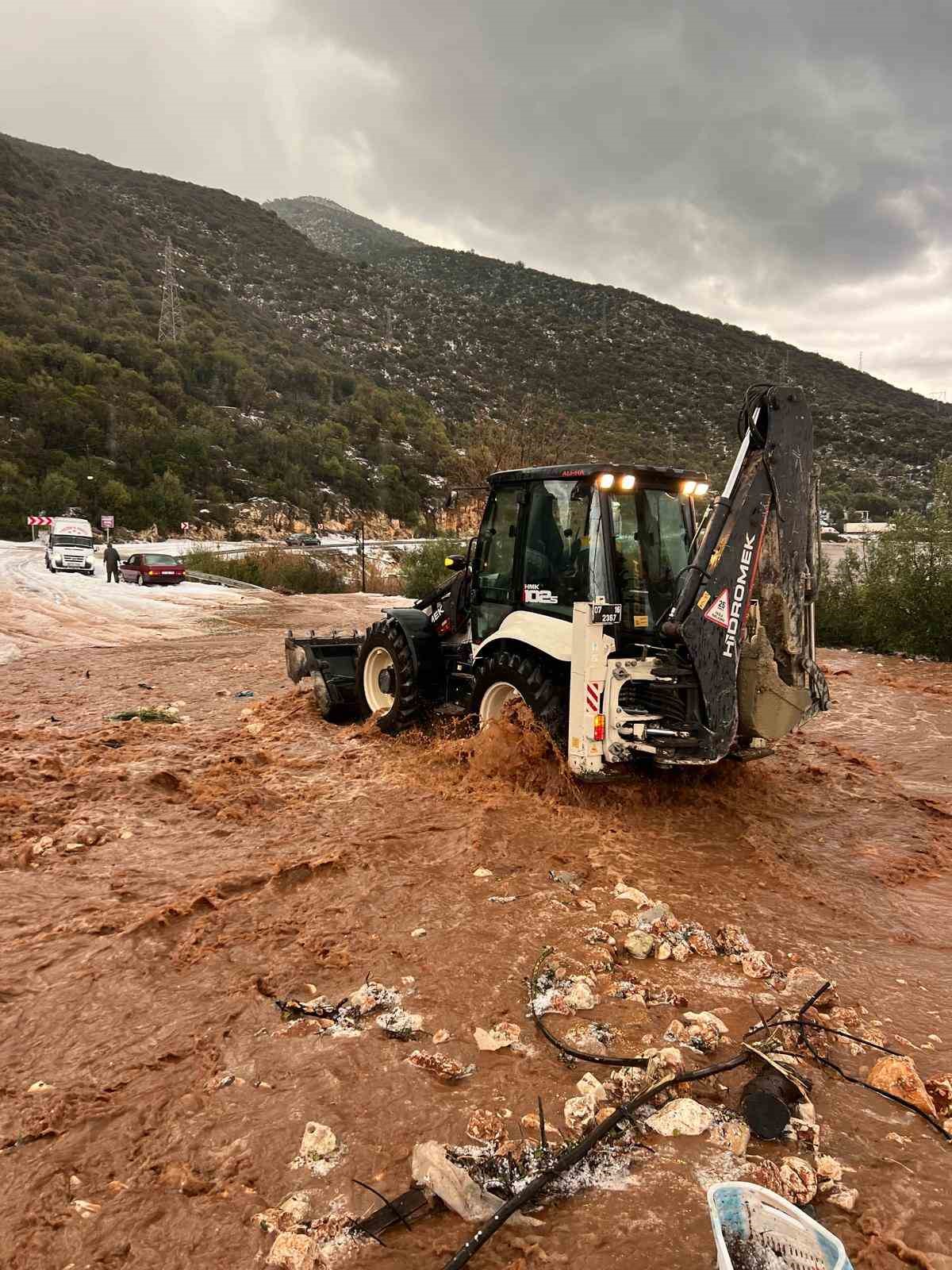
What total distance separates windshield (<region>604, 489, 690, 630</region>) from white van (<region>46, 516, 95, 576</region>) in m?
22.6

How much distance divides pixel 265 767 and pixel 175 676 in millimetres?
5276

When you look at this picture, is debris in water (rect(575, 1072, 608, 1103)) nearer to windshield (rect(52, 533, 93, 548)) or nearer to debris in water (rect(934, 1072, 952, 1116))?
debris in water (rect(934, 1072, 952, 1116))

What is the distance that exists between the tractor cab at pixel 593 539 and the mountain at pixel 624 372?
3469 centimetres

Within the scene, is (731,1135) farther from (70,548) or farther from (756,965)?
(70,548)

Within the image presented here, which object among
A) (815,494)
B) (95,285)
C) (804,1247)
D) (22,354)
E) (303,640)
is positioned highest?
(95,285)

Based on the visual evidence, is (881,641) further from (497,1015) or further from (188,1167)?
(188,1167)

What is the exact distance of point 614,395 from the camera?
6094 cm

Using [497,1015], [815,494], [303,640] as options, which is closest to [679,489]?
[815,494]

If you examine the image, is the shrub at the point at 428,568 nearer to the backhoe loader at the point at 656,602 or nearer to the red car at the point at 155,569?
the red car at the point at 155,569

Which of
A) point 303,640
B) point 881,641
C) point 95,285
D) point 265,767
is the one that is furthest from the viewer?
point 95,285

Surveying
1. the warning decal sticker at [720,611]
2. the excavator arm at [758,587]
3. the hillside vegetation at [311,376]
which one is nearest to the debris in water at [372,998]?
the excavator arm at [758,587]

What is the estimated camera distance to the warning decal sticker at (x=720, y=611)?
5039mm

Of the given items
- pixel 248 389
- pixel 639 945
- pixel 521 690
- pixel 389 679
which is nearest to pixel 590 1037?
pixel 639 945

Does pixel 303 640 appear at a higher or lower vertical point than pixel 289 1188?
higher
